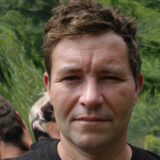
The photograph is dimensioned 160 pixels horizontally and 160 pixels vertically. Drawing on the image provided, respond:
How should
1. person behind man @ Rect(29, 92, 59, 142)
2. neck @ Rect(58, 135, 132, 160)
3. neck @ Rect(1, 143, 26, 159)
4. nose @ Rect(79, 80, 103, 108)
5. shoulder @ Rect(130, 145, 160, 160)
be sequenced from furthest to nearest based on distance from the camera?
person behind man @ Rect(29, 92, 59, 142)
neck @ Rect(1, 143, 26, 159)
shoulder @ Rect(130, 145, 160, 160)
neck @ Rect(58, 135, 132, 160)
nose @ Rect(79, 80, 103, 108)

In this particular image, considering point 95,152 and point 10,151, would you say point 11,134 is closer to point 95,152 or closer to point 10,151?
point 10,151

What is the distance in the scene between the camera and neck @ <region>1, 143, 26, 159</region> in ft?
8.32

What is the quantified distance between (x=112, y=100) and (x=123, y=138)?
0.26m

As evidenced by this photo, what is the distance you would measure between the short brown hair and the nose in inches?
9.9

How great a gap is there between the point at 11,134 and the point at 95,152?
4.41 ft

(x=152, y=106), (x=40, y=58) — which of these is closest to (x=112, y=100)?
(x=152, y=106)

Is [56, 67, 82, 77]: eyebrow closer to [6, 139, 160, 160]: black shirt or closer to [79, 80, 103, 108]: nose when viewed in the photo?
[79, 80, 103, 108]: nose

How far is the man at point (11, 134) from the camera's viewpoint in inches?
101

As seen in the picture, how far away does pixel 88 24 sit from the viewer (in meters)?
1.47

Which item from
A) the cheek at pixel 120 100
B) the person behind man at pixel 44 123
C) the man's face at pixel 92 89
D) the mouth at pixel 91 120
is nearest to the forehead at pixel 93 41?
the man's face at pixel 92 89

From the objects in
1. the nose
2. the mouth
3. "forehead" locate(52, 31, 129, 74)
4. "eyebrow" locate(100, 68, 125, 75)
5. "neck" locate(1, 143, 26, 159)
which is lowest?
"neck" locate(1, 143, 26, 159)

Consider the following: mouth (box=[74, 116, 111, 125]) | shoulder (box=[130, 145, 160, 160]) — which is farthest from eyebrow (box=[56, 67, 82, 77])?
shoulder (box=[130, 145, 160, 160])

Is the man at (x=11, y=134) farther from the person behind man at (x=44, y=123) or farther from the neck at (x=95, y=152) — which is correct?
the neck at (x=95, y=152)

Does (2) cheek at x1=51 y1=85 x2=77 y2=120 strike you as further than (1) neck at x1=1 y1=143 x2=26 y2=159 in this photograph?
No
